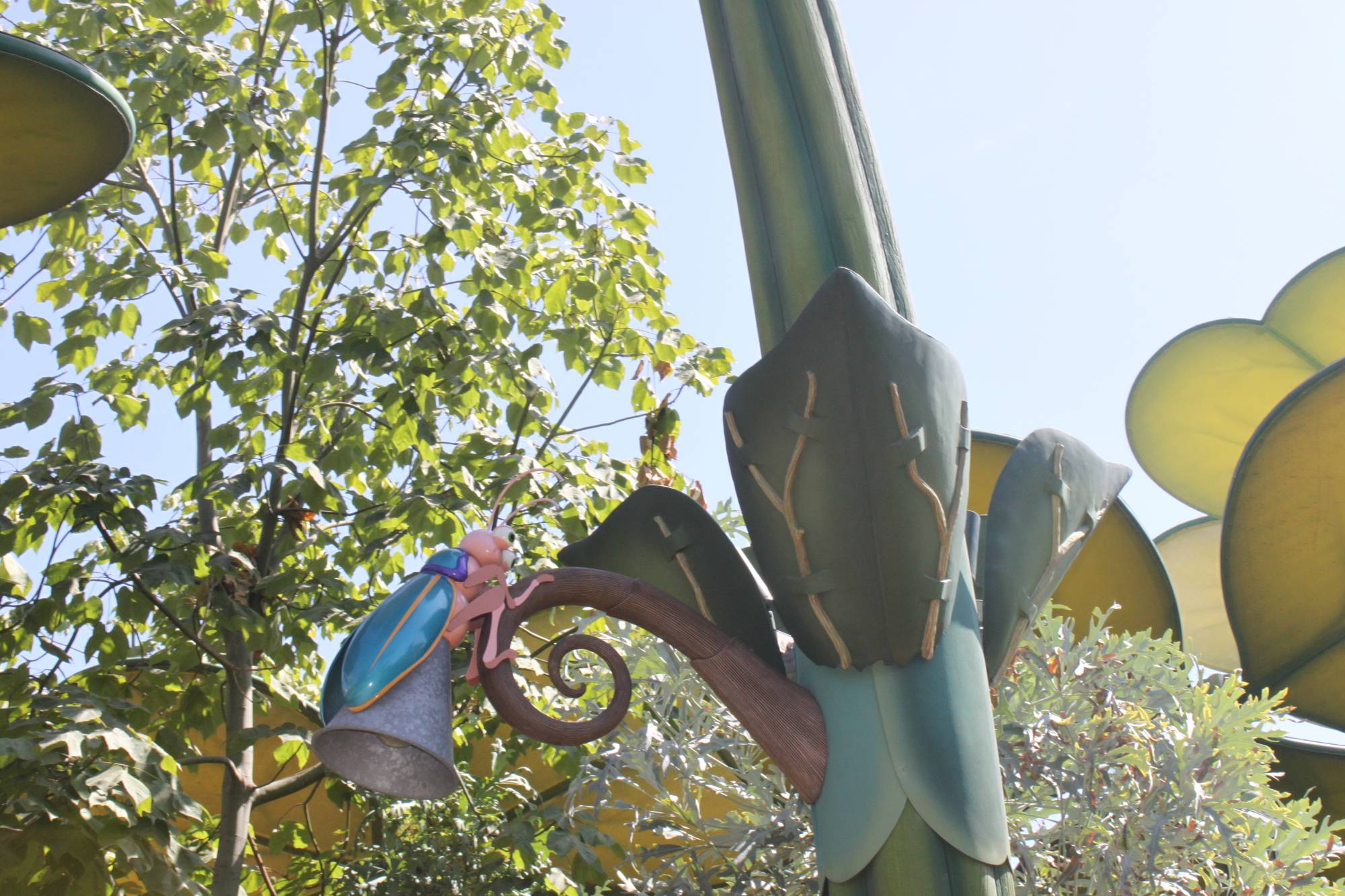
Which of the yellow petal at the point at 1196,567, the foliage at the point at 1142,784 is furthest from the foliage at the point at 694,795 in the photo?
the yellow petal at the point at 1196,567

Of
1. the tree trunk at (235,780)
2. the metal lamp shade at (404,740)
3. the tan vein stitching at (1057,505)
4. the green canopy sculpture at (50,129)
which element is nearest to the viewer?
the metal lamp shade at (404,740)

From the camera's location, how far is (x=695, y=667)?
2.19 meters

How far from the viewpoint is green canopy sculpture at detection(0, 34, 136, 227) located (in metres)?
2.53

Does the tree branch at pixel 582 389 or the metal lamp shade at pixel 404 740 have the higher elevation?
the tree branch at pixel 582 389

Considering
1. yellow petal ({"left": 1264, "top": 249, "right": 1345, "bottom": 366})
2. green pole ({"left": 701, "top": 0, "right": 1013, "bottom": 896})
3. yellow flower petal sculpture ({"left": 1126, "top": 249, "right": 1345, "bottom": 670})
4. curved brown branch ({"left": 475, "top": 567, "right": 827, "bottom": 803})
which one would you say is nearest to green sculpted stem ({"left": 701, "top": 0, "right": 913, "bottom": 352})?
green pole ({"left": 701, "top": 0, "right": 1013, "bottom": 896})

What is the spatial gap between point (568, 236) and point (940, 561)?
3.51 meters

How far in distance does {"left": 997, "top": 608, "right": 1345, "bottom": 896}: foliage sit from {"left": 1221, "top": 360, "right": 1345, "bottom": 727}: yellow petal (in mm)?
1401

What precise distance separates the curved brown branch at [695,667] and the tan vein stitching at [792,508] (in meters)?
0.14

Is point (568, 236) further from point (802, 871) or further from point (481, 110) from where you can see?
point (802, 871)

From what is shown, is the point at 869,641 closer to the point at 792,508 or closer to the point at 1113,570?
the point at 792,508

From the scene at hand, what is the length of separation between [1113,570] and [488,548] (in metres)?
2.45

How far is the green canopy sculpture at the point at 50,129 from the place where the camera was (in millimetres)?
2533

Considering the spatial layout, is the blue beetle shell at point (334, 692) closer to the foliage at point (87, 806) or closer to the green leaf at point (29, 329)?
the foliage at point (87, 806)

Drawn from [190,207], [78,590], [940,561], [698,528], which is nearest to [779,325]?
[698,528]
